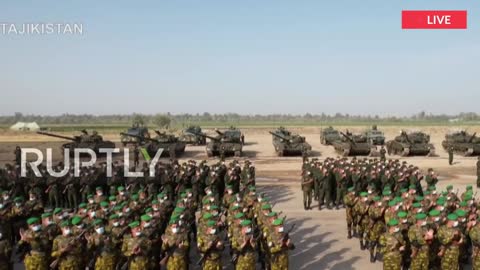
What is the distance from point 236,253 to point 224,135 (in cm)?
2386

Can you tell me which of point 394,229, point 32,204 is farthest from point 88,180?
point 394,229

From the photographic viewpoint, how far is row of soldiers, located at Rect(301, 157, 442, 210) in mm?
14375

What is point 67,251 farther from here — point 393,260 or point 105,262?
point 393,260

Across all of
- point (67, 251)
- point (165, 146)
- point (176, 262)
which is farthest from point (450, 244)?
point (165, 146)

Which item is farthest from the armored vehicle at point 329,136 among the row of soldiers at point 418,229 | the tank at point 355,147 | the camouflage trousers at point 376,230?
the camouflage trousers at point 376,230

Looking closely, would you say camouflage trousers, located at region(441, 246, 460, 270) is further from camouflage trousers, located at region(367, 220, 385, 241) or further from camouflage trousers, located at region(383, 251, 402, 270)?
camouflage trousers, located at region(367, 220, 385, 241)

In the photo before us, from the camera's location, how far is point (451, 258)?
7848 millimetres

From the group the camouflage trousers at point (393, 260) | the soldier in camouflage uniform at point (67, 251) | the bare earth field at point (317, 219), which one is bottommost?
the bare earth field at point (317, 219)

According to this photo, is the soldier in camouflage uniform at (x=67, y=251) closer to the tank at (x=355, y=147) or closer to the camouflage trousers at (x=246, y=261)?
the camouflage trousers at (x=246, y=261)

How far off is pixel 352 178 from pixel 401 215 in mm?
5869

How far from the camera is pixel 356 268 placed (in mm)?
9688

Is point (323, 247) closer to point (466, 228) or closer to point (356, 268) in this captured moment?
point (356, 268)

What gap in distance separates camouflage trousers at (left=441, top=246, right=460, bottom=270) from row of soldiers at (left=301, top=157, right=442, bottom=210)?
6056 millimetres

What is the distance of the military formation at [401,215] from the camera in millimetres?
7867
